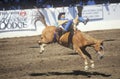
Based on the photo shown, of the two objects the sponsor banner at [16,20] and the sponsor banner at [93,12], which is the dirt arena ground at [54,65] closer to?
the sponsor banner at [16,20]

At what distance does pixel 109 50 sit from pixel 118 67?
13.9 ft

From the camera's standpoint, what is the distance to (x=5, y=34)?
80.1ft

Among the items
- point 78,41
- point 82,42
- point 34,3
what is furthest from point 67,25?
point 34,3

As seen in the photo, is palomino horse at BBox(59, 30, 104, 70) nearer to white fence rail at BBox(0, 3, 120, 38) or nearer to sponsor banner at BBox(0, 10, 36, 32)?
white fence rail at BBox(0, 3, 120, 38)

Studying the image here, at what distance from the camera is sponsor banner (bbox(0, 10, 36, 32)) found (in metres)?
24.2

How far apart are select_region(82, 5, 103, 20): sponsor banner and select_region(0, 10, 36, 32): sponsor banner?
15.7ft

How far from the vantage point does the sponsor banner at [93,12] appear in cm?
2584

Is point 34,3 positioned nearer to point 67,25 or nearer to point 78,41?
point 67,25

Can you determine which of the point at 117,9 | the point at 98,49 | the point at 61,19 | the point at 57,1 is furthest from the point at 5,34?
the point at 98,49

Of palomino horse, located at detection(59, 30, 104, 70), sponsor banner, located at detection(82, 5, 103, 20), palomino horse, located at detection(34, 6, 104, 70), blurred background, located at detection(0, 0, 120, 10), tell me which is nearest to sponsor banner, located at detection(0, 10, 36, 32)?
blurred background, located at detection(0, 0, 120, 10)

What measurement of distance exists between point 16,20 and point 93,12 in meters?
6.77

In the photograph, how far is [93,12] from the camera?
1029 inches

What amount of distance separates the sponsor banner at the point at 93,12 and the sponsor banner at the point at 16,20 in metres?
4.79

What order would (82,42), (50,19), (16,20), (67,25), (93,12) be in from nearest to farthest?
(82,42) → (67,25) → (16,20) → (50,19) → (93,12)
